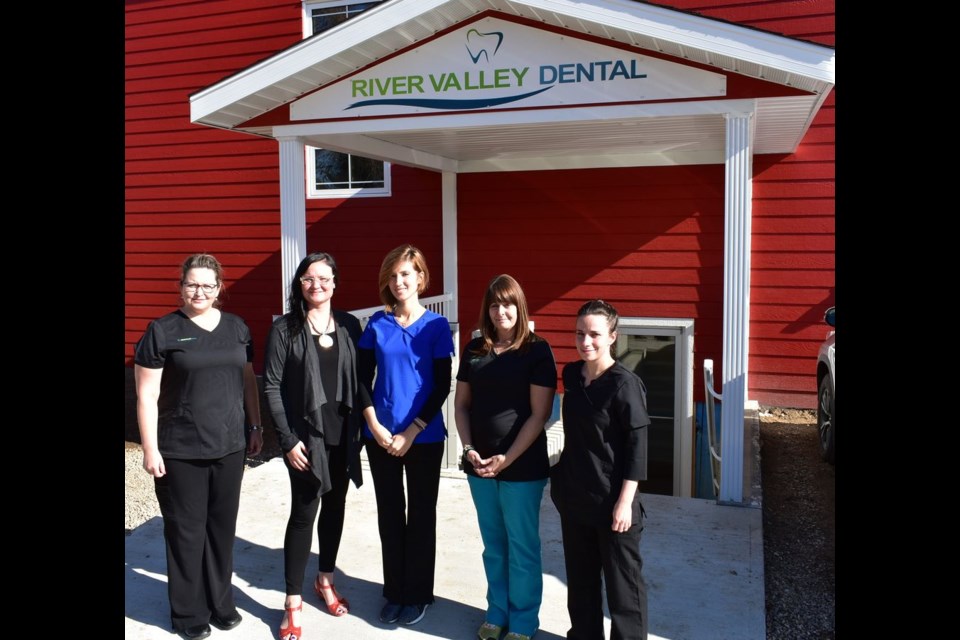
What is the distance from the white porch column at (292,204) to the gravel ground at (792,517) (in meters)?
2.28

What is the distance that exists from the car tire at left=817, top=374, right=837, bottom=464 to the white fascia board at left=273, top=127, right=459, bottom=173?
168 inches

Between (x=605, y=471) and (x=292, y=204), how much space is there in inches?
162

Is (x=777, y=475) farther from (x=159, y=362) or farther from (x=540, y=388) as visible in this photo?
(x=159, y=362)

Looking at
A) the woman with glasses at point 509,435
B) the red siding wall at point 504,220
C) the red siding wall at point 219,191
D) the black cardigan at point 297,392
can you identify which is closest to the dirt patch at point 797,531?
the red siding wall at point 504,220

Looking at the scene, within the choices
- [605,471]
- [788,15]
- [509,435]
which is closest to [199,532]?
[509,435]

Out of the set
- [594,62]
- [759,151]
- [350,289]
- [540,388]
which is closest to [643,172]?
[759,151]

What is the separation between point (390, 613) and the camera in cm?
390

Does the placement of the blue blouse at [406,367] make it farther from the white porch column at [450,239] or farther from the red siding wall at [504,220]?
the white porch column at [450,239]

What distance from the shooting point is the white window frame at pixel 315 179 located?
976cm

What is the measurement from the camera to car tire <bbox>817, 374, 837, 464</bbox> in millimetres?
6832

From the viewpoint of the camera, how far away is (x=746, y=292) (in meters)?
5.54

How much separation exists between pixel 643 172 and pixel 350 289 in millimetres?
3794

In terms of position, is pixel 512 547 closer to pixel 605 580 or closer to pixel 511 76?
pixel 605 580

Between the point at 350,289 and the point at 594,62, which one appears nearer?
the point at 594,62
